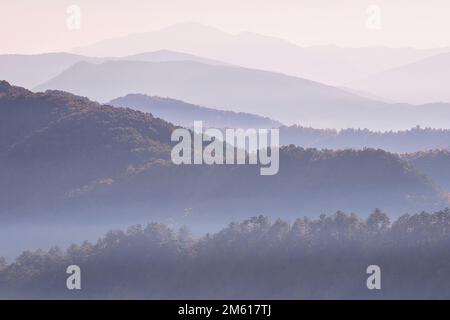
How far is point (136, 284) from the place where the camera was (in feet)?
349

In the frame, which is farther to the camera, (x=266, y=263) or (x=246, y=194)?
(x=246, y=194)

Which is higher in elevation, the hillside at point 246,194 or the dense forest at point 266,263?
the hillside at point 246,194

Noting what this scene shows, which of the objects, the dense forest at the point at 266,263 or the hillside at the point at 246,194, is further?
the hillside at the point at 246,194

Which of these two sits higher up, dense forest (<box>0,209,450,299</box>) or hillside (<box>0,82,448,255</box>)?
hillside (<box>0,82,448,255</box>)

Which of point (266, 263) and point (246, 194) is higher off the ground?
point (246, 194)

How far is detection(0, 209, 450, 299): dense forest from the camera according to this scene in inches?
3696

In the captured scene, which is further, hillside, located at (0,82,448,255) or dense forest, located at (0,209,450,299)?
hillside, located at (0,82,448,255)

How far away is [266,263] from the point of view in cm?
10312

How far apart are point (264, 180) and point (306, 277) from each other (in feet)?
299

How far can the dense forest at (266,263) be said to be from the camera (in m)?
93.9
